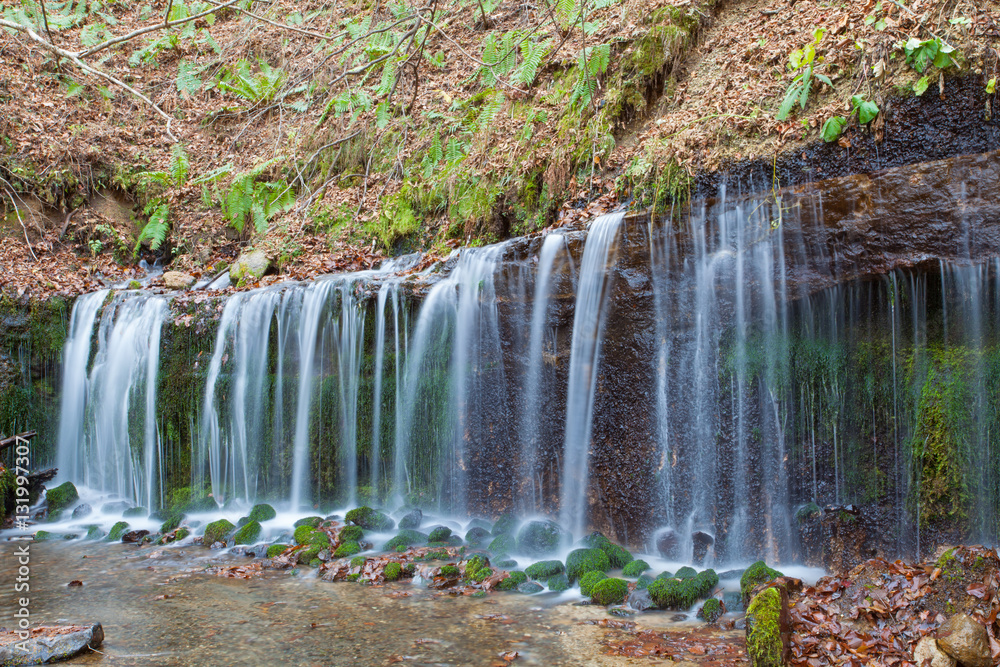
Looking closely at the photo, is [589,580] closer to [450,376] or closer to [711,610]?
[711,610]

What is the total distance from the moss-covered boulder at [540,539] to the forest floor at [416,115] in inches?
136

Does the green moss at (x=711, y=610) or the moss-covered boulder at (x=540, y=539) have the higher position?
the moss-covered boulder at (x=540, y=539)

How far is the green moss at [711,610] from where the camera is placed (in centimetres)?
452

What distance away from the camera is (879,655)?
3525 mm

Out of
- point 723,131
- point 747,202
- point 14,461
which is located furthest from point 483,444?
point 14,461

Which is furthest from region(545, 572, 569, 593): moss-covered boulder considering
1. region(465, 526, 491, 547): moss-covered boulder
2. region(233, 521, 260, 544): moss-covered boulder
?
region(233, 521, 260, 544): moss-covered boulder

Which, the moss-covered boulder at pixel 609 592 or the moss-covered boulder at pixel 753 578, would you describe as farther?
the moss-covered boulder at pixel 609 592

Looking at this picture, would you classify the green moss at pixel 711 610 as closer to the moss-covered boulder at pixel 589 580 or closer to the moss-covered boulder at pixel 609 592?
the moss-covered boulder at pixel 609 592

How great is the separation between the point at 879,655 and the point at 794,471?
222cm

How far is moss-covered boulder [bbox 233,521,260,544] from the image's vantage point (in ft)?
23.0

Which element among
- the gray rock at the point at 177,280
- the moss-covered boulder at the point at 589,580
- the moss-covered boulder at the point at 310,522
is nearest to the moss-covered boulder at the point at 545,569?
the moss-covered boulder at the point at 589,580

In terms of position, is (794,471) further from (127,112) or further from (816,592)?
(127,112)

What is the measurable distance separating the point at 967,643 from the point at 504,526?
163 inches

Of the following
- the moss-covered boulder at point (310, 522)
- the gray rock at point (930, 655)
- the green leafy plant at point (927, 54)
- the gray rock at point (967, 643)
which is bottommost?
the moss-covered boulder at point (310, 522)
